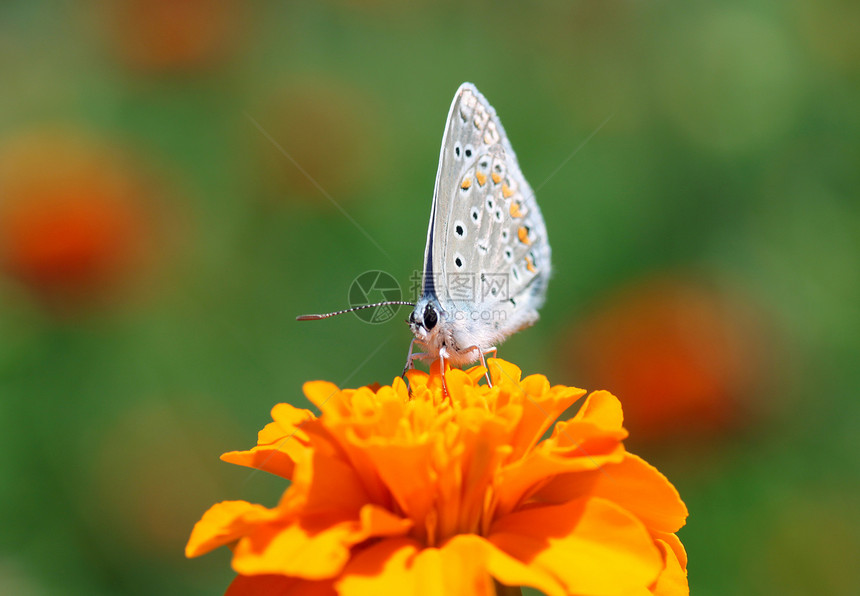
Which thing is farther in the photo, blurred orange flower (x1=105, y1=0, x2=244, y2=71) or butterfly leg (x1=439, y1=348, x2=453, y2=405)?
blurred orange flower (x1=105, y1=0, x2=244, y2=71)

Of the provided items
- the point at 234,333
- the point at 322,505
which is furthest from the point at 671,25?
the point at 322,505

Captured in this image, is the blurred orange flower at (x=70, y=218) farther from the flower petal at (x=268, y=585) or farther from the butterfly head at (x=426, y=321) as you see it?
the flower petal at (x=268, y=585)

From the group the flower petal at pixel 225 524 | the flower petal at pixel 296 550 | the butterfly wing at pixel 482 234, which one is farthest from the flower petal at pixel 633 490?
the butterfly wing at pixel 482 234

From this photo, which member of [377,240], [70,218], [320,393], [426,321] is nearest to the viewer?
[320,393]

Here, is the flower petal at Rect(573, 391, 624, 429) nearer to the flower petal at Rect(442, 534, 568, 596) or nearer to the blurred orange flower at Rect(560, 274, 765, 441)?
the flower petal at Rect(442, 534, 568, 596)

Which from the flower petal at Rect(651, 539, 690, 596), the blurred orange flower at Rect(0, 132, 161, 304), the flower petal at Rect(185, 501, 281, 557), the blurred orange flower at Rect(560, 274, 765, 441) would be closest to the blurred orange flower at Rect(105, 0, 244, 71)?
the blurred orange flower at Rect(0, 132, 161, 304)

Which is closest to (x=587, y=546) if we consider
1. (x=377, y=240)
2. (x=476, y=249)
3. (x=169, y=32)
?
(x=476, y=249)

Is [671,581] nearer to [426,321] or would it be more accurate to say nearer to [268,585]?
[268,585]
